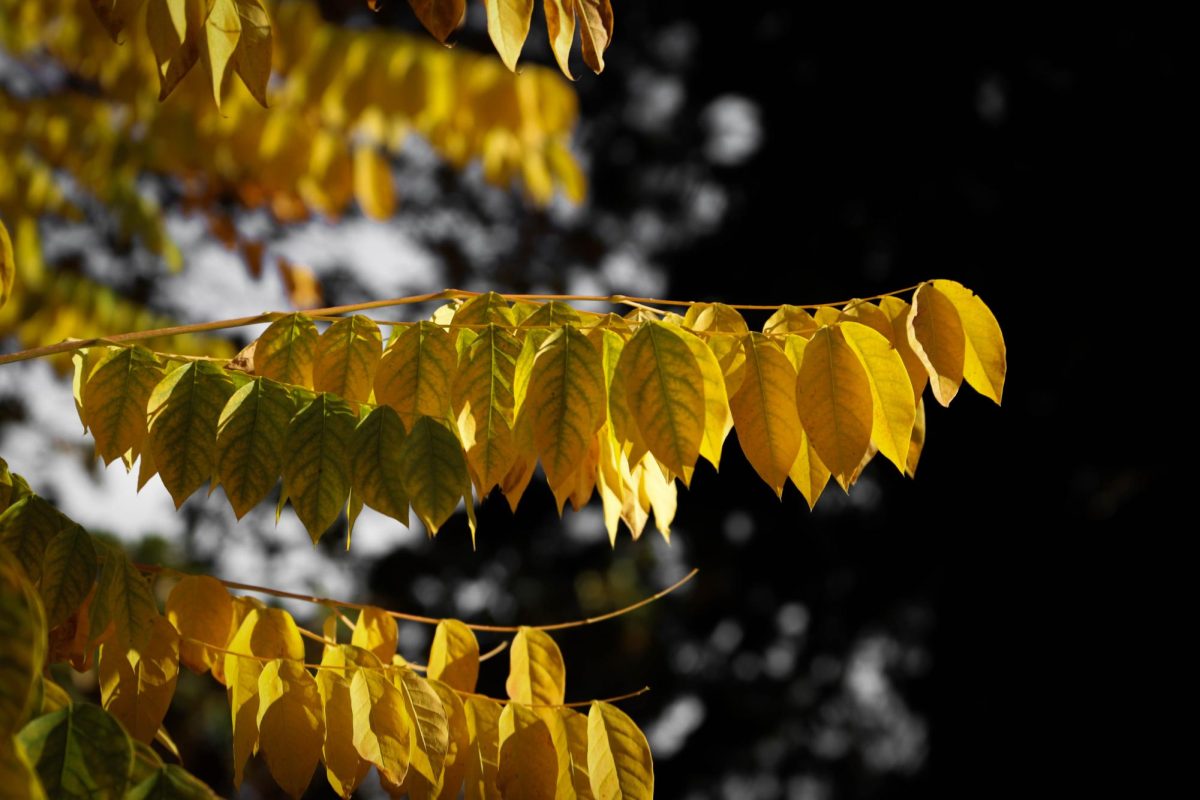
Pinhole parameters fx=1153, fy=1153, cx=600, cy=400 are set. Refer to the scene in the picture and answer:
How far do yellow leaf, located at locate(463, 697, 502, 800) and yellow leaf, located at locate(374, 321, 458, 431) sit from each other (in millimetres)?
438

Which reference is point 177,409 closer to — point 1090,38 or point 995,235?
point 995,235

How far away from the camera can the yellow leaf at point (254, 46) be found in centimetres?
139

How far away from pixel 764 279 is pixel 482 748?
679 centimetres

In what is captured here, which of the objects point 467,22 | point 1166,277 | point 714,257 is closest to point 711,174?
point 714,257

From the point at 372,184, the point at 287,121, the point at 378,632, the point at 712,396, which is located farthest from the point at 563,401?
the point at 372,184

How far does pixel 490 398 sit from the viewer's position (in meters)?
1.48

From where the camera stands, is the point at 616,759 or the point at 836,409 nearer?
the point at 836,409

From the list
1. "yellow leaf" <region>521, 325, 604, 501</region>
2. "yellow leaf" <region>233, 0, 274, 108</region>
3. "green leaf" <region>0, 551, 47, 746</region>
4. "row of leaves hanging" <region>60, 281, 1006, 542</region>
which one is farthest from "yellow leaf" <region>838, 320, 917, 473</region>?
"green leaf" <region>0, 551, 47, 746</region>

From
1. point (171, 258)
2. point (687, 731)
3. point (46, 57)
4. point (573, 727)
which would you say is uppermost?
point (46, 57)

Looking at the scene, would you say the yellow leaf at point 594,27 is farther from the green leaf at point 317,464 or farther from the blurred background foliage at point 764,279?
the blurred background foliage at point 764,279

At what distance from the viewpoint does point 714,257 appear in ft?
29.0

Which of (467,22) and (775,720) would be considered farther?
(467,22)

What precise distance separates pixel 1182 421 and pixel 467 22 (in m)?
6.86

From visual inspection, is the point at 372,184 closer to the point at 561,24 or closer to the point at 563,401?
the point at 561,24
